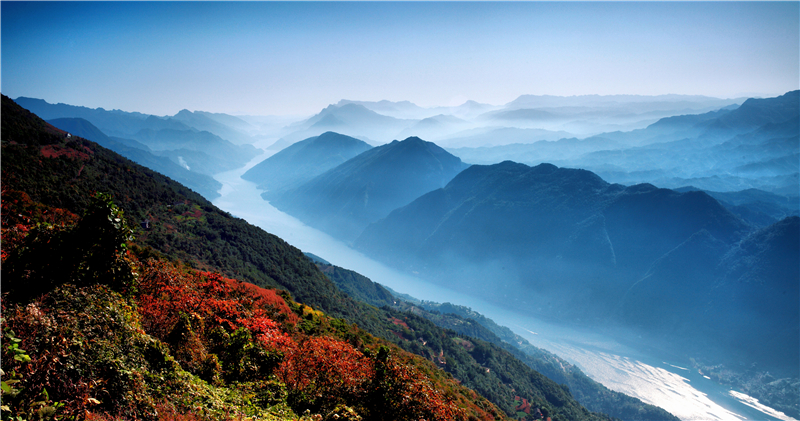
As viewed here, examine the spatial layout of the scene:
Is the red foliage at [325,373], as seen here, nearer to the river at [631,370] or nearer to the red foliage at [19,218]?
the red foliage at [19,218]

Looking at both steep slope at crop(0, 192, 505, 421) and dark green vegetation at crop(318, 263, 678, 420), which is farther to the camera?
dark green vegetation at crop(318, 263, 678, 420)

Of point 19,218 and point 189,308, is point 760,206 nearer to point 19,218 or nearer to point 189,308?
point 189,308

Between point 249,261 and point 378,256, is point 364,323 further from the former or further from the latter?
point 378,256

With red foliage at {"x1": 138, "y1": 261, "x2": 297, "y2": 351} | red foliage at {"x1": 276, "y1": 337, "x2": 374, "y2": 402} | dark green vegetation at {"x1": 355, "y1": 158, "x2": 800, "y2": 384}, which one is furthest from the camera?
dark green vegetation at {"x1": 355, "y1": 158, "x2": 800, "y2": 384}

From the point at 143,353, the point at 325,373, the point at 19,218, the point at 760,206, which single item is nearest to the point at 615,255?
the point at 760,206

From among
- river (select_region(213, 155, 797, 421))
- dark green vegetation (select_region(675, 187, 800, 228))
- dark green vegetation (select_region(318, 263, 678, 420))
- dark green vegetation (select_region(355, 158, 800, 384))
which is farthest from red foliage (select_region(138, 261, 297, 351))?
dark green vegetation (select_region(675, 187, 800, 228))

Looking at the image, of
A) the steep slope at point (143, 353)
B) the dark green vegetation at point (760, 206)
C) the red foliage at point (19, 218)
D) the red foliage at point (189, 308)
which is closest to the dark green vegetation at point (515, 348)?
the red foliage at point (189, 308)

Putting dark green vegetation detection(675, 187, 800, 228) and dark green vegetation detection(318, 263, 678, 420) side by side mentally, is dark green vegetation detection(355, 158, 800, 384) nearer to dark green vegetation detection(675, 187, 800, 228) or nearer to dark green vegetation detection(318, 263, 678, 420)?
dark green vegetation detection(675, 187, 800, 228)

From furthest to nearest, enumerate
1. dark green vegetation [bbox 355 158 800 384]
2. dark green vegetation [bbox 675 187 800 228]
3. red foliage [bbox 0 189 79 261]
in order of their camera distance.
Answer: dark green vegetation [bbox 675 187 800 228]
dark green vegetation [bbox 355 158 800 384]
red foliage [bbox 0 189 79 261]

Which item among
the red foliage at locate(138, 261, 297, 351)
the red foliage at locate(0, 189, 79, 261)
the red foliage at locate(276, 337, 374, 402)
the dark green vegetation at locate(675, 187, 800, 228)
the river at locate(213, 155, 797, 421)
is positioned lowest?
the river at locate(213, 155, 797, 421)
